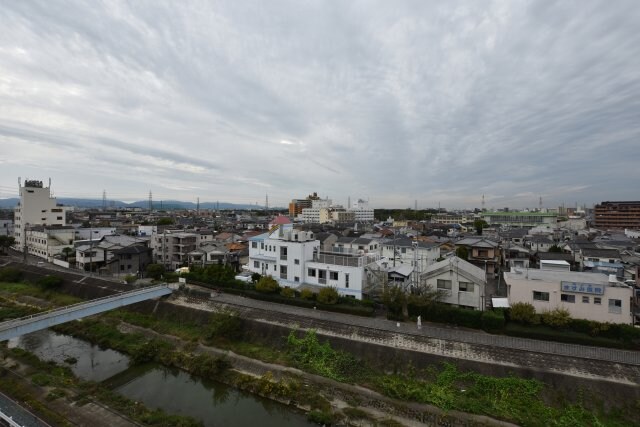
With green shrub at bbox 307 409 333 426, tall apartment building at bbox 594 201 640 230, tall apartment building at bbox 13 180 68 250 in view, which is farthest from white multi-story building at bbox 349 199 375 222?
green shrub at bbox 307 409 333 426

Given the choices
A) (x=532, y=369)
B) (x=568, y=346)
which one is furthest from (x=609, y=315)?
(x=532, y=369)

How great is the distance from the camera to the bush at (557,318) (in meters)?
18.0

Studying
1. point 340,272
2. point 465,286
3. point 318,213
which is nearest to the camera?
point 465,286

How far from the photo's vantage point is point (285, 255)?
28.3m

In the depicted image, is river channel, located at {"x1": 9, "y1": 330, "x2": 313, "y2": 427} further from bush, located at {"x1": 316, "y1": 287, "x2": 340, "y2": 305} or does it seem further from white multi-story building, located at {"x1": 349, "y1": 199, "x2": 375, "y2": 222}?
white multi-story building, located at {"x1": 349, "y1": 199, "x2": 375, "y2": 222}

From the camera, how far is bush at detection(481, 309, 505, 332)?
62.3ft

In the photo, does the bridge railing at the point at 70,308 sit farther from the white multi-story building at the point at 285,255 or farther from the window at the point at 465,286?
the window at the point at 465,286

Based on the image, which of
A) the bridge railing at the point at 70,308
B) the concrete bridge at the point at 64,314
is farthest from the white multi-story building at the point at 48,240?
the concrete bridge at the point at 64,314

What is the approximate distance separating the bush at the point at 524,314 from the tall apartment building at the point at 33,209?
65132mm

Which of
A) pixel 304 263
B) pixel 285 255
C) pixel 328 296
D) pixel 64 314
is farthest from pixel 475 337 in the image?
pixel 64 314

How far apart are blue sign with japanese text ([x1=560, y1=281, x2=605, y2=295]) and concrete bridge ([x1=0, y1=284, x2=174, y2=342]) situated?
2956cm

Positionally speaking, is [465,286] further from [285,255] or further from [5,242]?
[5,242]

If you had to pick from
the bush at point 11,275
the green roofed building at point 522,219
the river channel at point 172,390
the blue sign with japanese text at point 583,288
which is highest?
the green roofed building at point 522,219

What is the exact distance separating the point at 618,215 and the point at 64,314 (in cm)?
12279
